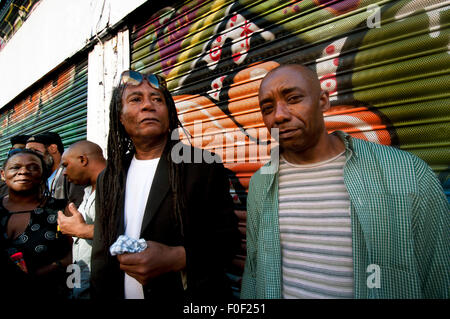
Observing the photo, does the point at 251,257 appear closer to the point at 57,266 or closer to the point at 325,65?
the point at 325,65

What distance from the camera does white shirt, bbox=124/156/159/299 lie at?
1.43 m

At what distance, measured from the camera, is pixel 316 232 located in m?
1.23

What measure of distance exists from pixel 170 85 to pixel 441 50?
10.1ft

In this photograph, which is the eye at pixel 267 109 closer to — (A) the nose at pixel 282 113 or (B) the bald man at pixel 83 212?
(A) the nose at pixel 282 113

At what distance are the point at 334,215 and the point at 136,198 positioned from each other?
4.21 ft

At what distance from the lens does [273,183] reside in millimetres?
1459

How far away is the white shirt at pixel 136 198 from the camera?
1426 millimetres

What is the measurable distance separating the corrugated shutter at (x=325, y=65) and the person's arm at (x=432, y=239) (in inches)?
30.5

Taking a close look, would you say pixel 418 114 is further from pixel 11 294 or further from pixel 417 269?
pixel 11 294

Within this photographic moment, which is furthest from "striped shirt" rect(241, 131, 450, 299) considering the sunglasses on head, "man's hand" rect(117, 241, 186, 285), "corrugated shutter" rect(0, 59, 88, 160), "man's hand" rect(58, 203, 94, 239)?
"corrugated shutter" rect(0, 59, 88, 160)

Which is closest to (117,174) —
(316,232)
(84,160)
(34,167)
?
(84,160)

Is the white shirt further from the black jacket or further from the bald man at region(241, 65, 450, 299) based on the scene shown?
the bald man at region(241, 65, 450, 299)

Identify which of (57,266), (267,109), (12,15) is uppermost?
(12,15)

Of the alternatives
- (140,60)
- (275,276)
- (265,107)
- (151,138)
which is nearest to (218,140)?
(151,138)
